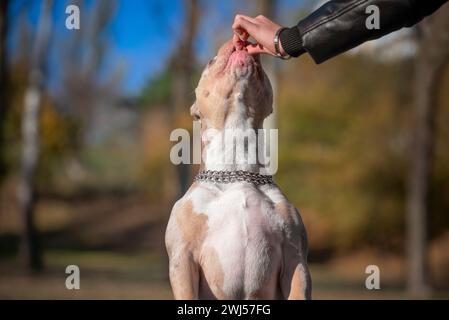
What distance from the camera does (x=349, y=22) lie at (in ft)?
7.92

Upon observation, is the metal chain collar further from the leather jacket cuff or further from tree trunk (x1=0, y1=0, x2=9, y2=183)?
tree trunk (x1=0, y1=0, x2=9, y2=183)

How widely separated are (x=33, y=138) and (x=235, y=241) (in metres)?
15.5

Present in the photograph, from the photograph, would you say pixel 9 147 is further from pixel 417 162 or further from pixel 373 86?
pixel 417 162

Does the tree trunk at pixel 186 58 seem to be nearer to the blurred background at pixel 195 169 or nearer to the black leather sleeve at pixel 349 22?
the blurred background at pixel 195 169

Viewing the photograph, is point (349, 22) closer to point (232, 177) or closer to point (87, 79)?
point (232, 177)

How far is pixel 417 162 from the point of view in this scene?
16609 mm

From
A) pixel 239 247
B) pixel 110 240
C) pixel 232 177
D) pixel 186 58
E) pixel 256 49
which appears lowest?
pixel 110 240

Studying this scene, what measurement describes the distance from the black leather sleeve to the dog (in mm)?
265

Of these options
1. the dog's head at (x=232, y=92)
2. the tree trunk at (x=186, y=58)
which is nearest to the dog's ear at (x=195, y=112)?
the dog's head at (x=232, y=92)

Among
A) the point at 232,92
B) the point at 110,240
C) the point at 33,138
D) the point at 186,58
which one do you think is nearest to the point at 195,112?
the point at 232,92

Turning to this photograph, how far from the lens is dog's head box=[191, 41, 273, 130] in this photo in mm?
2545

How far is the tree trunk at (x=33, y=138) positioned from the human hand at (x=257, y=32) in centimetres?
1484

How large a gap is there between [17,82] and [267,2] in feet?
51.3
